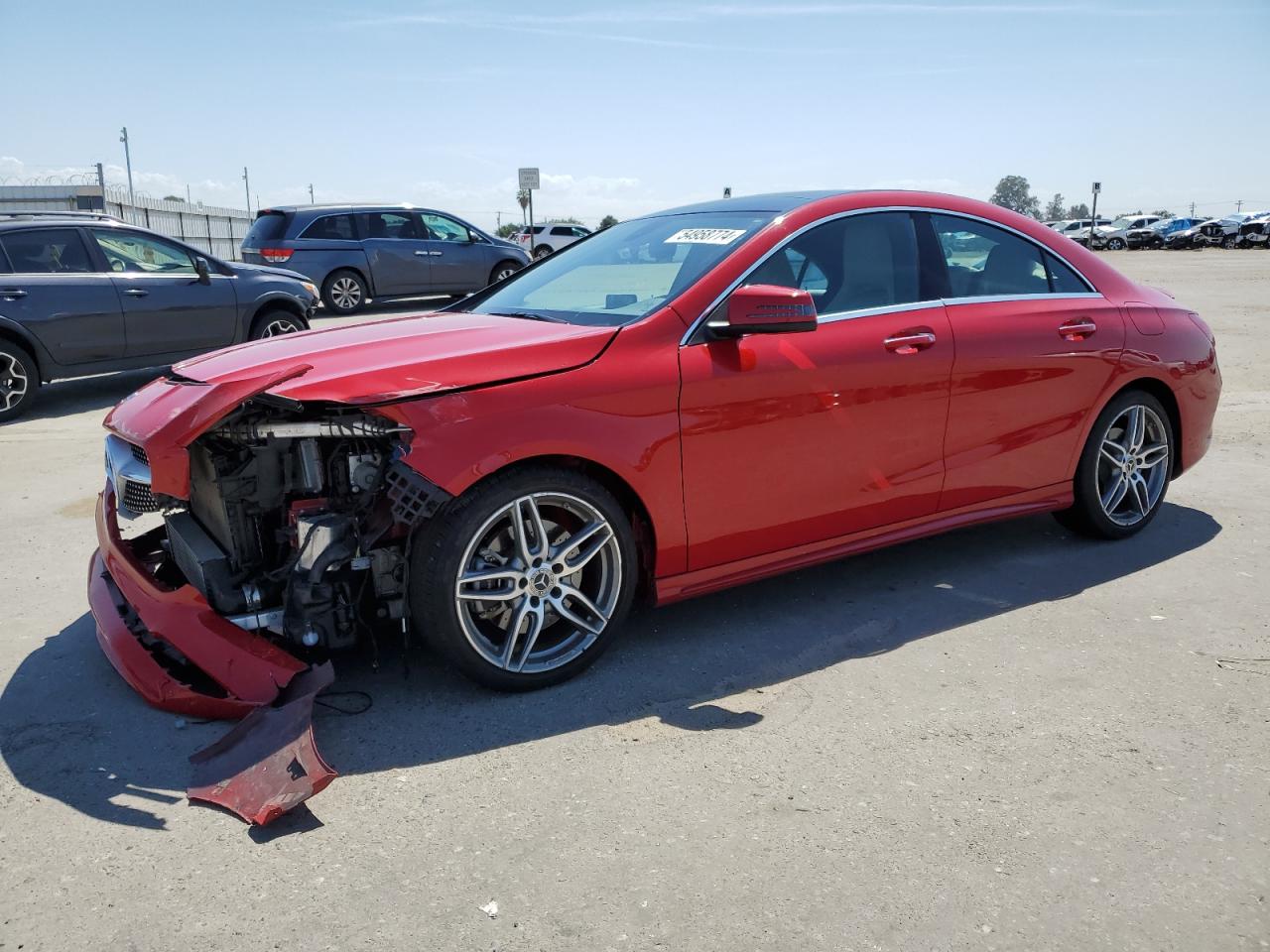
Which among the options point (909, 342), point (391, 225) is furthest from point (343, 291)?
point (909, 342)

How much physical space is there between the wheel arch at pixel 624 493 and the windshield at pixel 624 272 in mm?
570

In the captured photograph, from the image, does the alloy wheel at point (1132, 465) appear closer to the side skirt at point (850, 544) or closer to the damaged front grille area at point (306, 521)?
the side skirt at point (850, 544)

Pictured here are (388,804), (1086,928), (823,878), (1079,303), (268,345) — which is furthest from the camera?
(1079,303)

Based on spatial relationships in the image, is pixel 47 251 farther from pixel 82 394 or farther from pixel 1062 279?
pixel 1062 279

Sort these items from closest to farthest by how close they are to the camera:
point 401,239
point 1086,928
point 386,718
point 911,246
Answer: point 1086,928 → point 386,718 → point 911,246 → point 401,239

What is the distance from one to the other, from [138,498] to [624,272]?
2061mm

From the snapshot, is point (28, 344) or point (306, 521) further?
point (28, 344)

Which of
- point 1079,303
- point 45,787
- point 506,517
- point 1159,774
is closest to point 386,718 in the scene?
point 506,517

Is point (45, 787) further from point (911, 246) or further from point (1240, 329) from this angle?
point (1240, 329)

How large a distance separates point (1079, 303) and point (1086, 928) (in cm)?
329

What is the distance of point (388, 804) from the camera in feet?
9.68

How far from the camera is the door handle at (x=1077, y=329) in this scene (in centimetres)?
477

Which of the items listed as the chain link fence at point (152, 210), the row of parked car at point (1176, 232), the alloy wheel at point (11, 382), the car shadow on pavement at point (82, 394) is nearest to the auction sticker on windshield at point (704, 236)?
the car shadow on pavement at point (82, 394)

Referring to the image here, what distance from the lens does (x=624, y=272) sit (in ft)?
14.2
